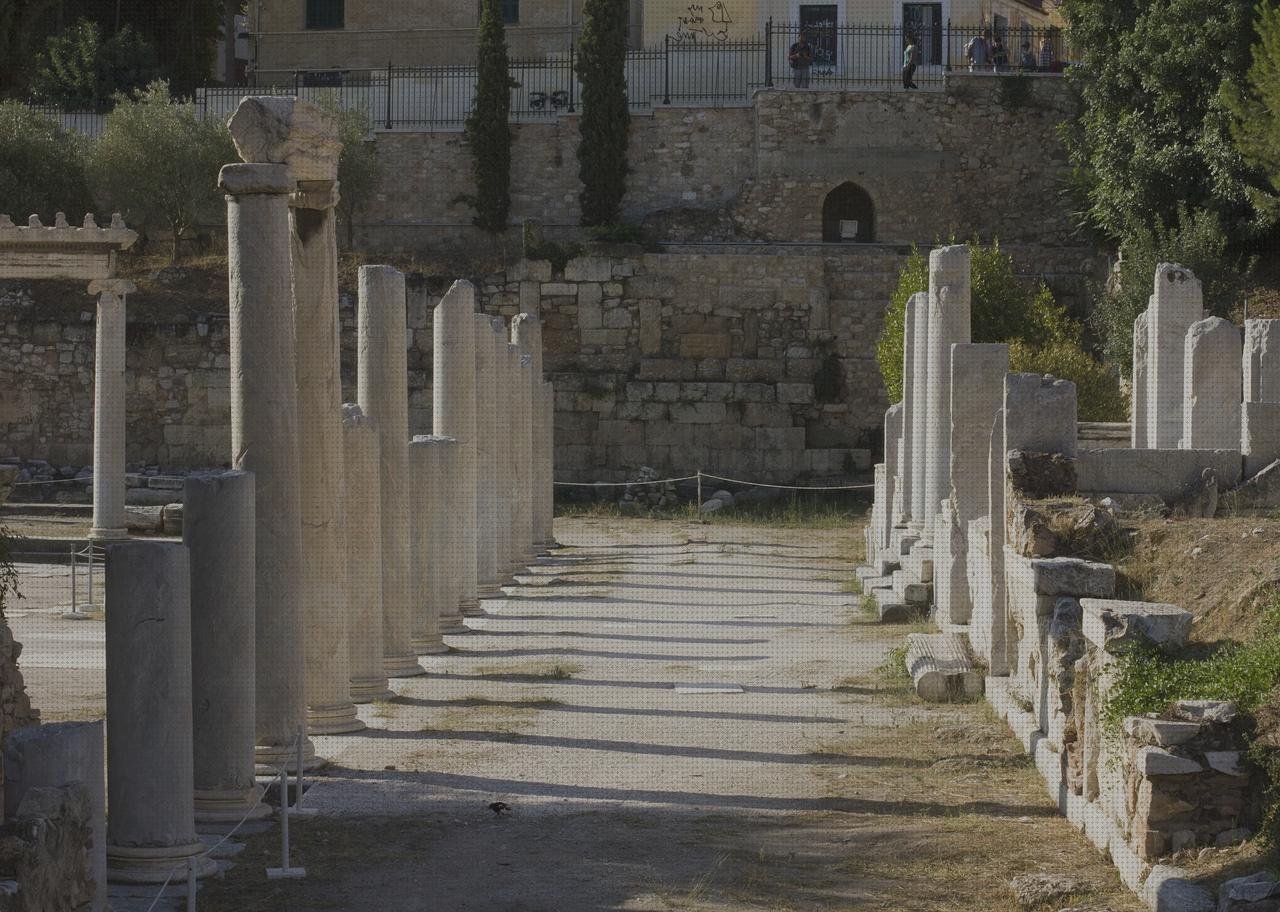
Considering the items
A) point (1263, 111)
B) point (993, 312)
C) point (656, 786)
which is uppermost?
point (1263, 111)

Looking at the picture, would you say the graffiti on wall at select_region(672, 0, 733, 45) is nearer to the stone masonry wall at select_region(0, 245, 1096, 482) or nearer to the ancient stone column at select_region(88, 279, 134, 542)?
the stone masonry wall at select_region(0, 245, 1096, 482)

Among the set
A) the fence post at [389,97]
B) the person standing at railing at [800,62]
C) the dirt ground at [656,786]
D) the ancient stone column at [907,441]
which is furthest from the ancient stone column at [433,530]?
the person standing at railing at [800,62]

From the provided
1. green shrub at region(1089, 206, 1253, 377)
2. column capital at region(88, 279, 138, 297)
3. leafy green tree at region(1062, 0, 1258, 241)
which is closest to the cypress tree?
leafy green tree at region(1062, 0, 1258, 241)

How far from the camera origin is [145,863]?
7.75 meters

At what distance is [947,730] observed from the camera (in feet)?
37.2

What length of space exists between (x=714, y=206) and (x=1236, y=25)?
1121 cm

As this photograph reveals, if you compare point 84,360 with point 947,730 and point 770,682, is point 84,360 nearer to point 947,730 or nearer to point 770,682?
point 770,682

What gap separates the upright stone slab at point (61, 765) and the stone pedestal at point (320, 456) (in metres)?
4.01

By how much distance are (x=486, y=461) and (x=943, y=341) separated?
16.8ft

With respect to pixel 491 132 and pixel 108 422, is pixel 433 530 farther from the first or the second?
pixel 491 132

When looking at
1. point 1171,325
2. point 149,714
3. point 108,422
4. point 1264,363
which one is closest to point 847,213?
point 108,422

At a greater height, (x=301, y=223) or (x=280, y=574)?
(x=301, y=223)

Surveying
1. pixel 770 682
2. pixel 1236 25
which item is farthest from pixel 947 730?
pixel 1236 25

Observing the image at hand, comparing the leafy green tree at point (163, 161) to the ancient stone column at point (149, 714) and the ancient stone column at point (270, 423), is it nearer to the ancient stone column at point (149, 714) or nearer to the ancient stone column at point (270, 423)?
the ancient stone column at point (270, 423)
